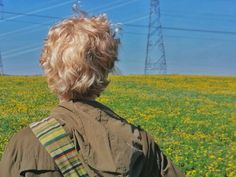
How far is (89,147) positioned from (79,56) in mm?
459

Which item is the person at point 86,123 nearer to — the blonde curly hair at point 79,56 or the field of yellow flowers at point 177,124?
the blonde curly hair at point 79,56

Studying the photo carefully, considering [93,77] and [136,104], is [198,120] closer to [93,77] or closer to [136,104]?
[136,104]

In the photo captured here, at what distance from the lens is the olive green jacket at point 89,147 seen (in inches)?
107

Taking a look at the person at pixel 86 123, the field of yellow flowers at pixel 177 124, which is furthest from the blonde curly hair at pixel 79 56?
the field of yellow flowers at pixel 177 124

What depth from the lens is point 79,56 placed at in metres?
2.87

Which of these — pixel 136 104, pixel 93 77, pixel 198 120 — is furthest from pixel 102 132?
pixel 136 104

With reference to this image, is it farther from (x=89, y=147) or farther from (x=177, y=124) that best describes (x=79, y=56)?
(x=177, y=124)

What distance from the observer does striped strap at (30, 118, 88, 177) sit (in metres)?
2.72

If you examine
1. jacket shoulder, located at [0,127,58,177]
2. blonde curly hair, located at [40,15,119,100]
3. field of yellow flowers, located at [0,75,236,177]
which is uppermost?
blonde curly hair, located at [40,15,119,100]

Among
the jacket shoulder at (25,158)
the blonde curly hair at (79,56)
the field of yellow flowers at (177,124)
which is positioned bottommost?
the field of yellow flowers at (177,124)

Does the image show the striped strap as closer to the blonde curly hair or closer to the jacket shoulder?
the jacket shoulder

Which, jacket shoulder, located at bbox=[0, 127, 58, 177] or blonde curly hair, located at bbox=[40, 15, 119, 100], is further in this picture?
blonde curly hair, located at bbox=[40, 15, 119, 100]

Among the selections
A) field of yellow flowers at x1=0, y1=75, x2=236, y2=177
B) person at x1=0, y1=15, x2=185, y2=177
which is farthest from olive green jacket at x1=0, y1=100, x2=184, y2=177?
field of yellow flowers at x1=0, y1=75, x2=236, y2=177

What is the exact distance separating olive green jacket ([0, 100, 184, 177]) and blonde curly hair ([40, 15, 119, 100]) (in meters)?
0.09
